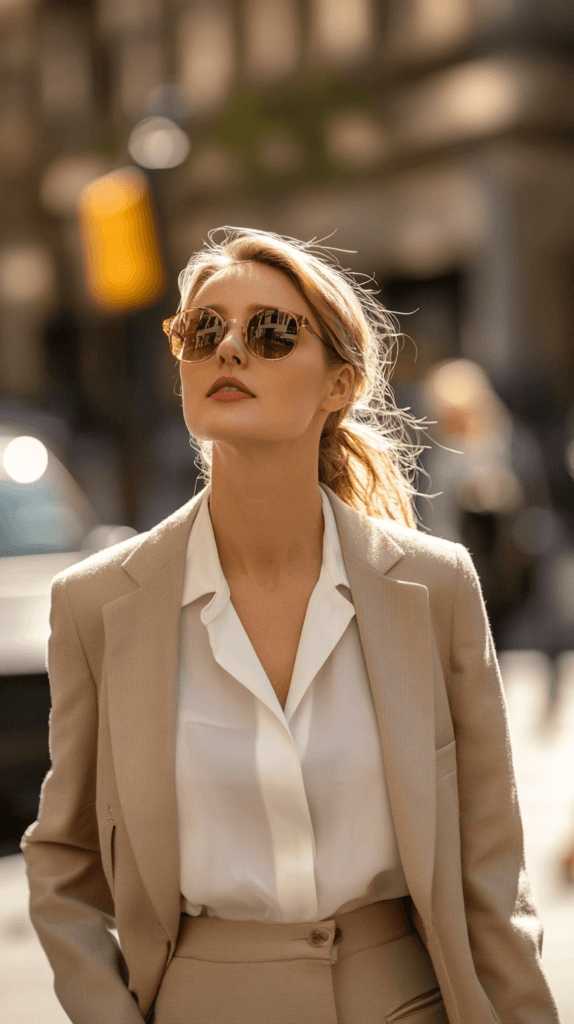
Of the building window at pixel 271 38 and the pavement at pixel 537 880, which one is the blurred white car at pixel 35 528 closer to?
the pavement at pixel 537 880

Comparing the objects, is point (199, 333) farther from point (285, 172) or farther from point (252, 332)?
point (285, 172)

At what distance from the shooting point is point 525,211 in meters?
17.6

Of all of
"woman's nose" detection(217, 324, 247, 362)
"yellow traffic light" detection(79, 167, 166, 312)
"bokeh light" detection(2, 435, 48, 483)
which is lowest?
"bokeh light" detection(2, 435, 48, 483)

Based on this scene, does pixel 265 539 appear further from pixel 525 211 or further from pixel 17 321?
pixel 17 321

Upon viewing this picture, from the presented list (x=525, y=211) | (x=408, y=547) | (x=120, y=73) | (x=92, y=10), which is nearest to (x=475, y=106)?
(x=525, y=211)

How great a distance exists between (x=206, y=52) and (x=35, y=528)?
1856 centimetres

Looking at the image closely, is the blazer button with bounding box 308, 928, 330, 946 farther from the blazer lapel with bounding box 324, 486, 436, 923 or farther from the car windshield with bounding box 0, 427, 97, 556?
the car windshield with bounding box 0, 427, 97, 556

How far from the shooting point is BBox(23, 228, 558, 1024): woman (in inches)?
78.7

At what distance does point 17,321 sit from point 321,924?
2533 centimetres

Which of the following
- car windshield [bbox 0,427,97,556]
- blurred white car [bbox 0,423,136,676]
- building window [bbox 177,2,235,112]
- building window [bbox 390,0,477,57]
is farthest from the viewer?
building window [bbox 177,2,235,112]

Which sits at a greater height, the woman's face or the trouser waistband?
the woman's face

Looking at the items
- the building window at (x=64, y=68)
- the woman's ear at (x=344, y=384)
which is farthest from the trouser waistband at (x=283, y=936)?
the building window at (x=64, y=68)

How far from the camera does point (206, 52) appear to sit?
21.7 meters

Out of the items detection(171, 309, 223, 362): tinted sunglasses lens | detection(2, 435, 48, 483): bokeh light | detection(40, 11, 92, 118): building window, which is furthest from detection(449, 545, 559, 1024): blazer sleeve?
detection(40, 11, 92, 118): building window
